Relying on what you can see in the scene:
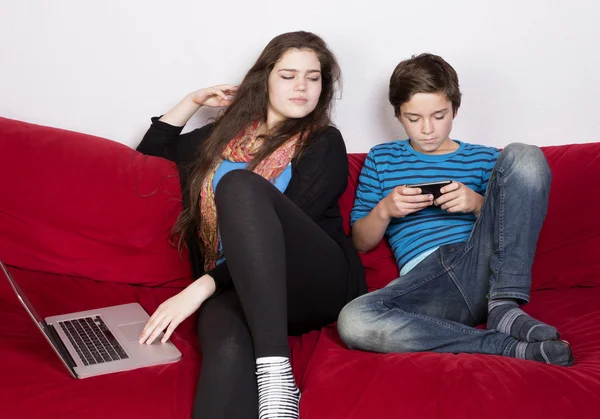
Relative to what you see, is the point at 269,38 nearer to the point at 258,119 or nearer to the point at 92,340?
the point at 258,119

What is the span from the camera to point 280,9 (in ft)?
7.82

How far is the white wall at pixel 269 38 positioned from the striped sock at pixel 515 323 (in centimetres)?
90

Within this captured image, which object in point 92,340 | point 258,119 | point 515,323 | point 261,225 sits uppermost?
point 258,119

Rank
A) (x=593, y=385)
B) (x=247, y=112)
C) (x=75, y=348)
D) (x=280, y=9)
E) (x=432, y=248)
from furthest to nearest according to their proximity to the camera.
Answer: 1. (x=280, y=9)
2. (x=247, y=112)
3. (x=432, y=248)
4. (x=75, y=348)
5. (x=593, y=385)

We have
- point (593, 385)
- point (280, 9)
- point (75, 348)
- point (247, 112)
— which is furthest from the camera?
point (280, 9)

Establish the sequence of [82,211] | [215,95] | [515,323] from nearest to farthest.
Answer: [515,323] → [82,211] → [215,95]

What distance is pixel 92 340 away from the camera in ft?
5.68

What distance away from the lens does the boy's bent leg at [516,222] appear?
174 cm

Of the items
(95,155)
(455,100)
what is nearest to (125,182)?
(95,155)

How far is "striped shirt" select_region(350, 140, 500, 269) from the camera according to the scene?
199cm

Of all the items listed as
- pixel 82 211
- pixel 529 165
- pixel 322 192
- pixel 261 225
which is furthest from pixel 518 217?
pixel 82 211

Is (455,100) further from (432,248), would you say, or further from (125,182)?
(125,182)

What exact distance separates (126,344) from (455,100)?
1.04 metres

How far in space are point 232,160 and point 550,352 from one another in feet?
3.09
